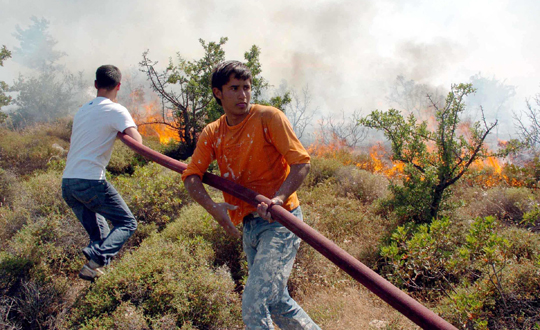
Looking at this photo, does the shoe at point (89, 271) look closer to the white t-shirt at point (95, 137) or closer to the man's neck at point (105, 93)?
the white t-shirt at point (95, 137)

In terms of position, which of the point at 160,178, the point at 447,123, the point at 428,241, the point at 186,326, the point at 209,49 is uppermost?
the point at 209,49

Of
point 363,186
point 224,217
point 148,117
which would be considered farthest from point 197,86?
point 148,117

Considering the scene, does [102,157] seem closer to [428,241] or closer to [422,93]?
[428,241]

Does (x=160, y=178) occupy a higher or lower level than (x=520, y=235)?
lower

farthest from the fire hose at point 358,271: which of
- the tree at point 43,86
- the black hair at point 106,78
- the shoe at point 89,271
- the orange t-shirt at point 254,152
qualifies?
the tree at point 43,86

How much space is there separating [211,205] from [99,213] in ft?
5.59

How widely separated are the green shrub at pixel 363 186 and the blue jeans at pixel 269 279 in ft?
14.5

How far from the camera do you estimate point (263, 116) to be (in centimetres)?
220

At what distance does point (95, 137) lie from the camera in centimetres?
321

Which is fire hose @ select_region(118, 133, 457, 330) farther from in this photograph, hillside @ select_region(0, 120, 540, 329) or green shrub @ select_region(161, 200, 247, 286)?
green shrub @ select_region(161, 200, 247, 286)

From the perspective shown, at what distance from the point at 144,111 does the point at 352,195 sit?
13.6 meters

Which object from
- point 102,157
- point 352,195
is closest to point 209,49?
point 352,195

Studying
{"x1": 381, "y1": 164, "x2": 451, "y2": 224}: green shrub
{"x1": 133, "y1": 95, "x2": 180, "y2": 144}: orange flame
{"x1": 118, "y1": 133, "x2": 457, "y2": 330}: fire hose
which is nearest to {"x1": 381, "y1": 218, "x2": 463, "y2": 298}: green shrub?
{"x1": 381, "y1": 164, "x2": 451, "y2": 224}: green shrub

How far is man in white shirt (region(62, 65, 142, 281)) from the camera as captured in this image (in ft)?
10.3
